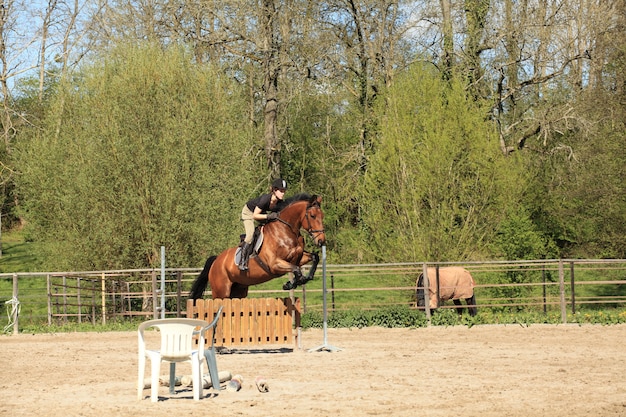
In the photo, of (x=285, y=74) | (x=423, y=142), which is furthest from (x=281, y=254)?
(x=285, y=74)

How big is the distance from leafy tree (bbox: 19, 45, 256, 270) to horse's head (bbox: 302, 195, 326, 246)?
1154 centimetres

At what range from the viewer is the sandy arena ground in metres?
9.88

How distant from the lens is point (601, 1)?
39375mm

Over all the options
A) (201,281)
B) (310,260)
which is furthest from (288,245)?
(201,281)

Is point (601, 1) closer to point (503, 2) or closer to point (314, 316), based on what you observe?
point (503, 2)

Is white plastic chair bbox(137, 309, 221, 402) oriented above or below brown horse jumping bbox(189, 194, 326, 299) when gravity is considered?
below

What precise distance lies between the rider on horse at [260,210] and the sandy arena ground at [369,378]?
1.86m

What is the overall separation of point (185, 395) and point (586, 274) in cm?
2922

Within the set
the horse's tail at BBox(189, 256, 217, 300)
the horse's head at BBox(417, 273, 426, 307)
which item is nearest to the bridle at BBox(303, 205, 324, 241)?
the horse's tail at BBox(189, 256, 217, 300)

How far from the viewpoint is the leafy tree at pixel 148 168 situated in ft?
88.3

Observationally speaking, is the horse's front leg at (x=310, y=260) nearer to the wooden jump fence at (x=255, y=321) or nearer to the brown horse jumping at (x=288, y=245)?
the brown horse jumping at (x=288, y=245)

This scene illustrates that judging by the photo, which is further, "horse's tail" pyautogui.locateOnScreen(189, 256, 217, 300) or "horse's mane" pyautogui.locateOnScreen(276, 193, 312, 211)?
"horse's tail" pyautogui.locateOnScreen(189, 256, 217, 300)

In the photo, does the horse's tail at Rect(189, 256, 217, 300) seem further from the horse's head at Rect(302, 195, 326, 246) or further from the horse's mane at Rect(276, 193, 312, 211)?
the horse's head at Rect(302, 195, 326, 246)

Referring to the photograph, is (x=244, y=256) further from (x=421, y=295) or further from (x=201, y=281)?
(x=421, y=295)
